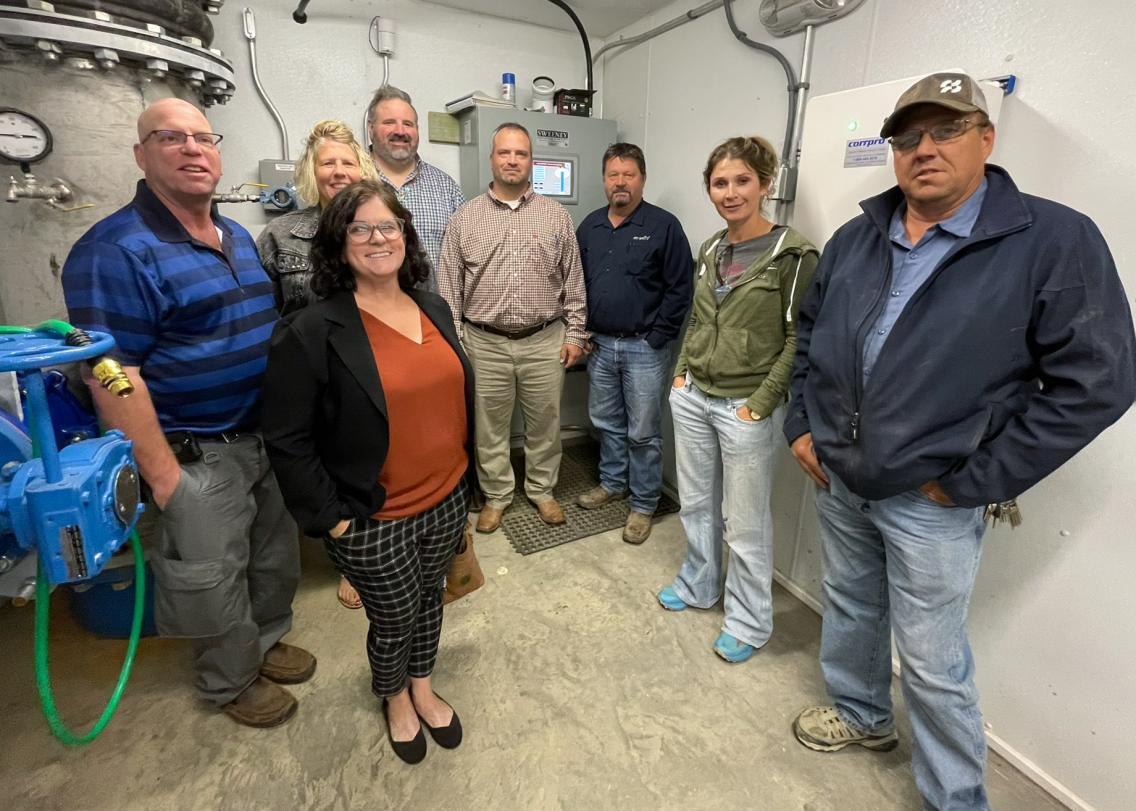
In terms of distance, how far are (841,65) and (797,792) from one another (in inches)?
85.8

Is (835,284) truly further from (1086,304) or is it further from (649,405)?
(649,405)

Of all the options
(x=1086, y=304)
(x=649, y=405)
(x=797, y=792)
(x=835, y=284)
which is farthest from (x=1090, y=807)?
(x=649, y=405)

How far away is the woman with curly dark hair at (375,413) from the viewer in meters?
1.20

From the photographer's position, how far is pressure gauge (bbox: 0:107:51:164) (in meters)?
1.49

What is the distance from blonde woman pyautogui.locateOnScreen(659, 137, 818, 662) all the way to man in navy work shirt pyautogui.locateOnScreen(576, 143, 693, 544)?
570mm

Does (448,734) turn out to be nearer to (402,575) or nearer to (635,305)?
(402,575)

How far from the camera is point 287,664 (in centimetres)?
182

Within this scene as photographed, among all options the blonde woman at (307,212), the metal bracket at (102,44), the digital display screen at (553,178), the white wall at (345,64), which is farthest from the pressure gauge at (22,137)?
the digital display screen at (553,178)

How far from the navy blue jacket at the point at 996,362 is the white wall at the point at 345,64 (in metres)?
2.45

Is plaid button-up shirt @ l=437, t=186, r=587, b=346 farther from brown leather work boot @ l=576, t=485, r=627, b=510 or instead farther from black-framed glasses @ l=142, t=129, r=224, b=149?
black-framed glasses @ l=142, t=129, r=224, b=149

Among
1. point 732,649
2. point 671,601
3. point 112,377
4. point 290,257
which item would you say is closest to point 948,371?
point 732,649

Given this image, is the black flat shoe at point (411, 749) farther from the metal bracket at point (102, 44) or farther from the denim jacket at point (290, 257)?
the metal bracket at point (102, 44)

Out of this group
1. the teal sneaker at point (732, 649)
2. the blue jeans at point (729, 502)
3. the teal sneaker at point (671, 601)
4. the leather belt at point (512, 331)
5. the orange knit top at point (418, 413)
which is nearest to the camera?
the orange knit top at point (418, 413)

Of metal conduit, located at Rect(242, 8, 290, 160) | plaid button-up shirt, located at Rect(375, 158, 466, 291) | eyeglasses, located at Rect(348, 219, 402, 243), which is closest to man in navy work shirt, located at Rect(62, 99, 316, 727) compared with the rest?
eyeglasses, located at Rect(348, 219, 402, 243)
